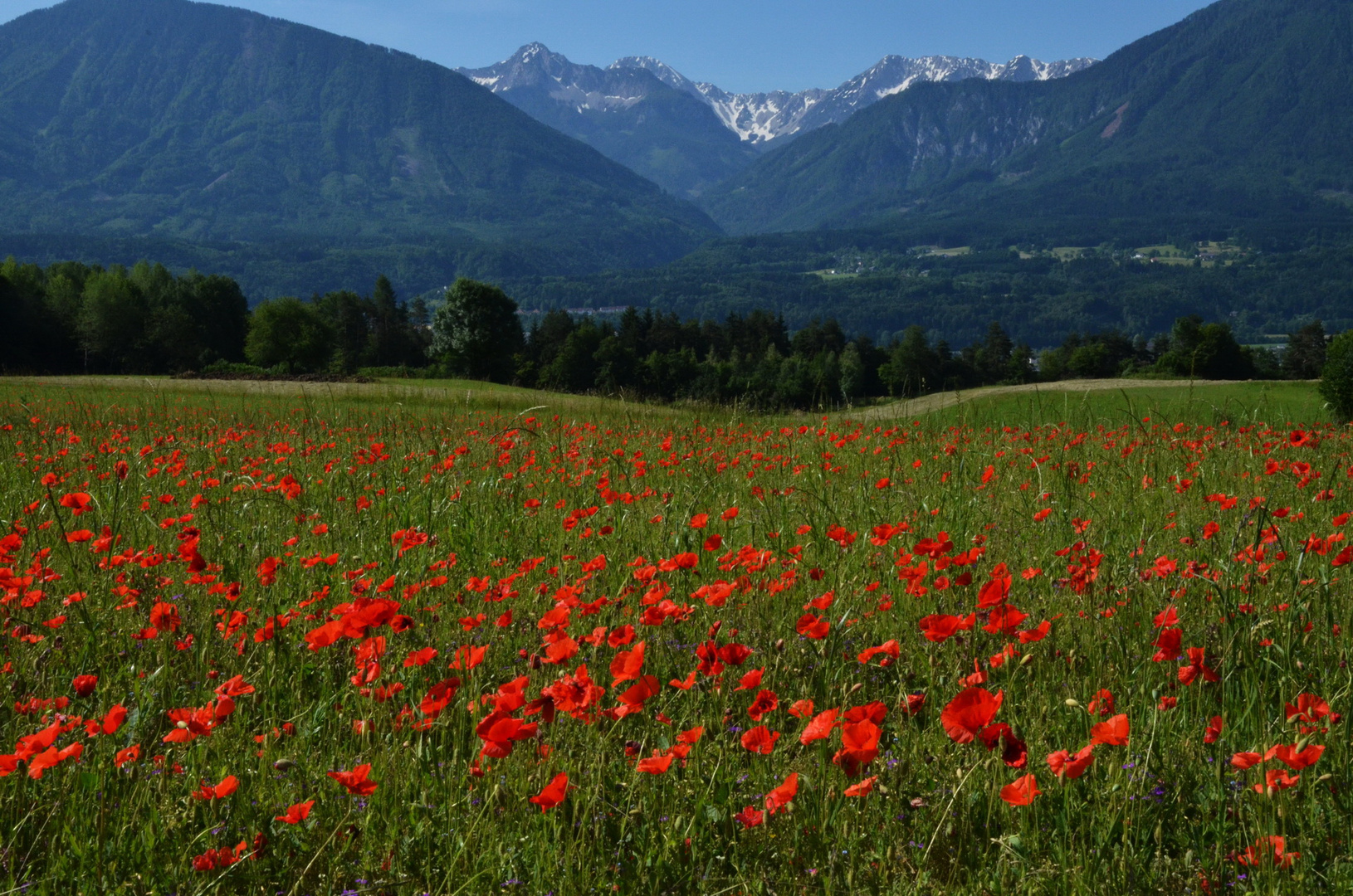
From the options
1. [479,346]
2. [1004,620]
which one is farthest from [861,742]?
[479,346]

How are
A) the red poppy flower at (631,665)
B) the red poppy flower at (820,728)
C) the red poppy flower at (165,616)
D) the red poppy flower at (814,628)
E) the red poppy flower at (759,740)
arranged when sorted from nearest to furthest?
the red poppy flower at (820,728) < the red poppy flower at (759,740) < the red poppy flower at (631,665) < the red poppy flower at (814,628) < the red poppy flower at (165,616)

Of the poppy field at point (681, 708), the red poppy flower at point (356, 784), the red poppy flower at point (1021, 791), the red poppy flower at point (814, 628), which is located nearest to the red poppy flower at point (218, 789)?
the poppy field at point (681, 708)

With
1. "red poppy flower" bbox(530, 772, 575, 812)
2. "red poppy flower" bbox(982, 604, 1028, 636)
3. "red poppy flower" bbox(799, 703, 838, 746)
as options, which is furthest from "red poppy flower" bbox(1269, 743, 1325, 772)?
"red poppy flower" bbox(530, 772, 575, 812)

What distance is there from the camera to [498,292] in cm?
6538

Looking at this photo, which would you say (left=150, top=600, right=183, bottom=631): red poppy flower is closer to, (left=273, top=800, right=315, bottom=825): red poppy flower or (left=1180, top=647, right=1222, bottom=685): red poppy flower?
(left=273, top=800, right=315, bottom=825): red poppy flower

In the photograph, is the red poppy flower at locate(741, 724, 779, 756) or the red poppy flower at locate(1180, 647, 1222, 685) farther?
the red poppy flower at locate(1180, 647, 1222, 685)

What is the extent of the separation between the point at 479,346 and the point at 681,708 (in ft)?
210

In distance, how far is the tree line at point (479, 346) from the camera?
59938 millimetres

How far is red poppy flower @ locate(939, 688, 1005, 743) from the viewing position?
1354 millimetres

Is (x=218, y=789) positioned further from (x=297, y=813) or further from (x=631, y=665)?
(x=631, y=665)

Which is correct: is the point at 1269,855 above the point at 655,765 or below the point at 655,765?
below

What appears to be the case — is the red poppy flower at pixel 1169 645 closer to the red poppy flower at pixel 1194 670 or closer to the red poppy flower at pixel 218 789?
the red poppy flower at pixel 1194 670

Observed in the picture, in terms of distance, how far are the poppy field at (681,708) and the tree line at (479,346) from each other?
40.7 metres

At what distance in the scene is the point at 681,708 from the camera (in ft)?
7.75
